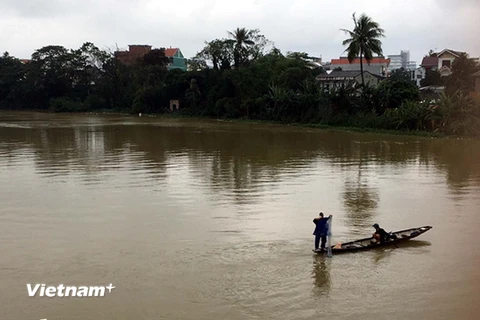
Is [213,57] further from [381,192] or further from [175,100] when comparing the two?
[381,192]

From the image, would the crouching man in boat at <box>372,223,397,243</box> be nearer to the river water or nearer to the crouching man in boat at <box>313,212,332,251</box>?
the river water

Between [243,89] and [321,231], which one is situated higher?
[243,89]

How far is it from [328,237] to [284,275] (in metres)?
1.37

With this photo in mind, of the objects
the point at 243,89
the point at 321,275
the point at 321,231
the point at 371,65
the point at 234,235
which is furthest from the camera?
the point at 371,65

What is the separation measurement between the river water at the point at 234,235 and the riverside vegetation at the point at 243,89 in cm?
1373

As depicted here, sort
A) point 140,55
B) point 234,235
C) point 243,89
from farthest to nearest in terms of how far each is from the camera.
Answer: point 140,55 < point 243,89 < point 234,235

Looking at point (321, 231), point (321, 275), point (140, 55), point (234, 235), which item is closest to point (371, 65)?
point (140, 55)

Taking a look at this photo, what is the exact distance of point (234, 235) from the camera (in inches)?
459

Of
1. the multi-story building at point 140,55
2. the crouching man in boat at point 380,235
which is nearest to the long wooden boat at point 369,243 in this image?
the crouching man in boat at point 380,235

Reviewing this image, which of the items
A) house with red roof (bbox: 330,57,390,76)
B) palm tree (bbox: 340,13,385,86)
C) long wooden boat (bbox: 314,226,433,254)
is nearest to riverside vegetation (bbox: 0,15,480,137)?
palm tree (bbox: 340,13,385,86)

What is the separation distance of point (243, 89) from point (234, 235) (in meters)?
41.0

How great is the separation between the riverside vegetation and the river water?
13727 mm

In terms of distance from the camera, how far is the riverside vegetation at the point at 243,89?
36344 millimetres

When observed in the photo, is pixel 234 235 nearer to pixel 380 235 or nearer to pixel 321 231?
pixel 321 231
